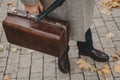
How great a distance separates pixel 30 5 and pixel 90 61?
1544 millimetres

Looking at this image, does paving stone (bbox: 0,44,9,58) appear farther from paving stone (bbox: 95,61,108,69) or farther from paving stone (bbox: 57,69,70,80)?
paving stone (bbox: 95,61,108,69)

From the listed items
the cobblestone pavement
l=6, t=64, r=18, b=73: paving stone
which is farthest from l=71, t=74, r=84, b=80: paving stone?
l=6, t=64, r=18, b=73: paving stone

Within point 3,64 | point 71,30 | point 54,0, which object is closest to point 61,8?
point 54,0

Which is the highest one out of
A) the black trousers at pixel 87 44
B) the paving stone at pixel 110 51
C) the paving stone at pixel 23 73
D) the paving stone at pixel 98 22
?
the black trousers at pixel 87 44

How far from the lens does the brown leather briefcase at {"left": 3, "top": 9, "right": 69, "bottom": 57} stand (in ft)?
8.74

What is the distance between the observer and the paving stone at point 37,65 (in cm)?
381

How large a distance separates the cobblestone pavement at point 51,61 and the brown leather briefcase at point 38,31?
951 millimetres

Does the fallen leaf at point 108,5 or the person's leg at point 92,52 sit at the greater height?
the person's leg at point 92,52

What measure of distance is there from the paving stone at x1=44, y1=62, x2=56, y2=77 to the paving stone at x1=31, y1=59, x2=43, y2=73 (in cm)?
8

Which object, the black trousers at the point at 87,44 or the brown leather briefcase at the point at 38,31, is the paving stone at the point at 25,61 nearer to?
the black trousers at the point at 87,44

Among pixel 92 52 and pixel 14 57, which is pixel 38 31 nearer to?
pixel 92 52

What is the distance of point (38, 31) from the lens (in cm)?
268

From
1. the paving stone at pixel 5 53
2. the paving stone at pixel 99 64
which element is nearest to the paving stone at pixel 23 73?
the paving stone at pixel 5 53

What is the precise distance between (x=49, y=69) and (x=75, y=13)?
129 cm
